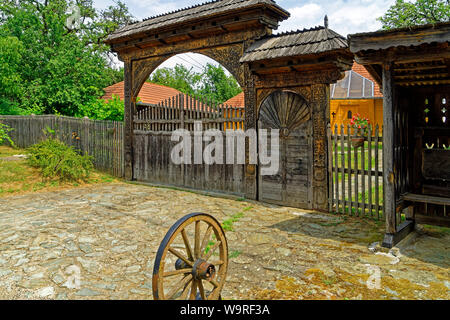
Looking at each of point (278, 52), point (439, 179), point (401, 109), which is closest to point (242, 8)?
point (278, 52)

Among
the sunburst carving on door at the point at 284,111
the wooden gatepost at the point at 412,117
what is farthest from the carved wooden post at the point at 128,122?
the wooden gatepost at the point at 412,117

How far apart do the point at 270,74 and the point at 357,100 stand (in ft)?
52.6

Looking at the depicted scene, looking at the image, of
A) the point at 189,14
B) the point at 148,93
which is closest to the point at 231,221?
the point at 189,14

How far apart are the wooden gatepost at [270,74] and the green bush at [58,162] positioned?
2.84 metres

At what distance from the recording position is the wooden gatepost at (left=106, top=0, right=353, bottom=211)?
6.88 m

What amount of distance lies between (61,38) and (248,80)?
53.7ft

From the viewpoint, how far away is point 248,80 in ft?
26.3

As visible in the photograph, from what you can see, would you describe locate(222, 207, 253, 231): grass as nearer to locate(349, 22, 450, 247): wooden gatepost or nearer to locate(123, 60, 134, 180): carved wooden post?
locate(349, 22, 450, 247): wooden gatepost

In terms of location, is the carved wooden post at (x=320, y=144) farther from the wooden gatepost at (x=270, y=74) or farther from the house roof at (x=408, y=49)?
the house roof at (x=408, y=49)

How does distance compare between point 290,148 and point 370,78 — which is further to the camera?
point 370,78

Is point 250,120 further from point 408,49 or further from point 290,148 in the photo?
point 408,49

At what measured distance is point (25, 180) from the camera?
10078mm

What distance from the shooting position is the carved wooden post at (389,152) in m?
4.85

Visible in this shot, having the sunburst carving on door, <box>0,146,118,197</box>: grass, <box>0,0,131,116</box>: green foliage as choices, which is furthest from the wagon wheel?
<box>0,0,131,116</box>: green foliage
